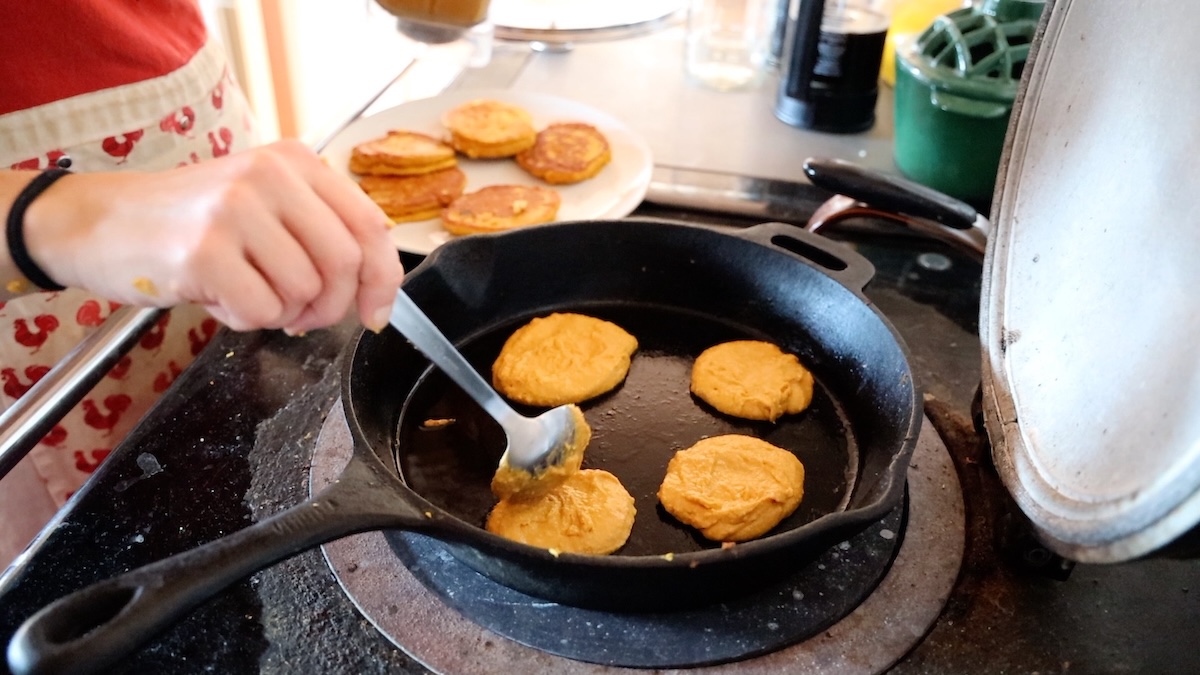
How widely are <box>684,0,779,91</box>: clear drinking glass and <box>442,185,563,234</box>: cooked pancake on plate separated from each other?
61 cm

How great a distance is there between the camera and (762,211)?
1.28 metres

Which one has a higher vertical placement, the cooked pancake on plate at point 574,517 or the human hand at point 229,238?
the human hand at point 229,238

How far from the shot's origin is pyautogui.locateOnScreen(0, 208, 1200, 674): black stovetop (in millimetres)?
691

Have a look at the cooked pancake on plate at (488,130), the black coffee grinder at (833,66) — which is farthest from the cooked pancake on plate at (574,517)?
the black coffee grinder at (833,66)

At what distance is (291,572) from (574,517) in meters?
0.26

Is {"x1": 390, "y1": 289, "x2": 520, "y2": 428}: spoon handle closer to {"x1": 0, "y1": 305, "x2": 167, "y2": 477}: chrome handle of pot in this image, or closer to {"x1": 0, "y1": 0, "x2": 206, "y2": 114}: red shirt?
{"x1": 0, "y1": 305, "x2": 167, "y2": 477}: chrome handle of pot

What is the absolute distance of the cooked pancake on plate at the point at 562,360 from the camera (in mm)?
947

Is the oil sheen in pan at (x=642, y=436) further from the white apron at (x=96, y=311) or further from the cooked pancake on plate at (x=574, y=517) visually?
the white apron at (x=96, y=311)

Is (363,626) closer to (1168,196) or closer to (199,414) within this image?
(199,414)

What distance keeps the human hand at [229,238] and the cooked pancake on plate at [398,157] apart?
71 centimetres

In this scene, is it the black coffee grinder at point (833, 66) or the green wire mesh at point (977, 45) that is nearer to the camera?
the green wire mesh at point (977, 45)

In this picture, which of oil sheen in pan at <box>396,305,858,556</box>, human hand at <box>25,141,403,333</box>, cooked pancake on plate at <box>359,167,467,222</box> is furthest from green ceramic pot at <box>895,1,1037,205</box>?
human hand at <box>25,141,403,333</box>

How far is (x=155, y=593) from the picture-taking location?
48 centimetres

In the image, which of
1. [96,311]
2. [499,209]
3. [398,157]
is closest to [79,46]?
[96,311]
